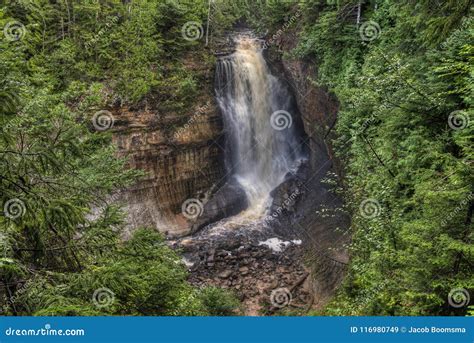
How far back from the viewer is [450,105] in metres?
8.44

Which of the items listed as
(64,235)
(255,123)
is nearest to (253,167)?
(255,123)

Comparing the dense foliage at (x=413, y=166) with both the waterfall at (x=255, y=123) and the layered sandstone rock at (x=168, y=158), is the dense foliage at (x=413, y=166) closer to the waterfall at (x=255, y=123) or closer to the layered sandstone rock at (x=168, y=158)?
the waterfall at (x=255, y=123)

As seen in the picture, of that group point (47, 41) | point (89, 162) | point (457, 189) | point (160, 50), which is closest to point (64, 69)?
point (47, 41)

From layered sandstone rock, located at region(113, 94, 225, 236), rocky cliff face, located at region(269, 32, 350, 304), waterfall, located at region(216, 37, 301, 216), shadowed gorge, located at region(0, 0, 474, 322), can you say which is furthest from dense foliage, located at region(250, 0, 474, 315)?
layered sandstone rock, located at region(113, 94, 225, 236)

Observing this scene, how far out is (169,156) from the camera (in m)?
21.6

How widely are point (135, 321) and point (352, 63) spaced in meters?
14.7

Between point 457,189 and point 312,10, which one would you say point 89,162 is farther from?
point 312,10

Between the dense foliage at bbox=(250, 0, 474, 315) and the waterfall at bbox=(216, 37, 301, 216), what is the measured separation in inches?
315

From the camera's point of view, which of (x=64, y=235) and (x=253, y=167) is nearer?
(x=64, y=235)

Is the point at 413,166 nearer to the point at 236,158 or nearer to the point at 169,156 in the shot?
the point at 169,156

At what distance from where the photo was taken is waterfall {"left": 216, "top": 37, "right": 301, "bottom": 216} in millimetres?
23625

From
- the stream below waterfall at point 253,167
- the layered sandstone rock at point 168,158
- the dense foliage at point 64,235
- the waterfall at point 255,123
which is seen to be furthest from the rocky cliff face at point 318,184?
the layered sandstone rock at point 168,158

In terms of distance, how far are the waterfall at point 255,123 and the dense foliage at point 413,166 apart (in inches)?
315

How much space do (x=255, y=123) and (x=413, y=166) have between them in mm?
15549
